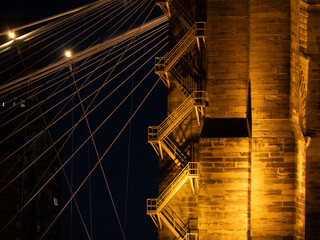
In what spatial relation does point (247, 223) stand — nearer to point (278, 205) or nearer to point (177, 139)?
point (278, 205)

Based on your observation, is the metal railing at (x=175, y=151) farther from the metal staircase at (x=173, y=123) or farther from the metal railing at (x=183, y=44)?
the metal railing at (x=183, y=44)

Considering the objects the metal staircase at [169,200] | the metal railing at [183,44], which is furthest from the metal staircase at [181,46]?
the metal staircase at [169,200]

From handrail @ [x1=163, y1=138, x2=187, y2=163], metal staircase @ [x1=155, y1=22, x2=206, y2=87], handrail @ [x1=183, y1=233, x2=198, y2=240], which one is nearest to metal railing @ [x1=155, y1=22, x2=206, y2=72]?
metal staircase @ [x1=155, y1=22, x2=206, y2=87]

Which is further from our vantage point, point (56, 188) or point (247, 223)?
point (56, 188)

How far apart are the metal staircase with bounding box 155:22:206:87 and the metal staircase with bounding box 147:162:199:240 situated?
3.28 metres

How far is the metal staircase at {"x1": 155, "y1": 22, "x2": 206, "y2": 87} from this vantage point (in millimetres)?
24219

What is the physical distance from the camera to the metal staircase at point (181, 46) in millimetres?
24219

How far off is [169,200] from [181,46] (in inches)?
197

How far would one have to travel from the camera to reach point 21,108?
56.6 meters

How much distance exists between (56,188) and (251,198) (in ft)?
140

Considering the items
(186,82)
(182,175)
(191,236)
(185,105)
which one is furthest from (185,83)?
(191,236)

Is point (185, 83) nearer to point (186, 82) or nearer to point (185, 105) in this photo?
point (186, 82)

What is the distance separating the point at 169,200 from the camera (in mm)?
23797

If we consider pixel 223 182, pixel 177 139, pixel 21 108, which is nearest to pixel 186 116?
pixel 177 139
